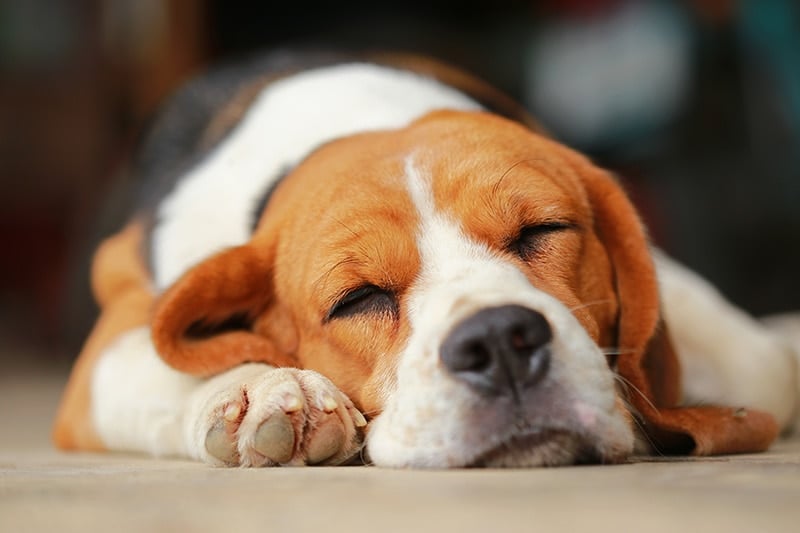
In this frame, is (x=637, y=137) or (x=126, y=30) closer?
(x=637, y=137)

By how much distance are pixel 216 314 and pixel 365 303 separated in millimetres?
375

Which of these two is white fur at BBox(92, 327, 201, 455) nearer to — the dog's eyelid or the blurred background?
the dog's eyelid

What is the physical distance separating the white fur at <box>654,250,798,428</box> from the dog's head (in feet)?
1.65

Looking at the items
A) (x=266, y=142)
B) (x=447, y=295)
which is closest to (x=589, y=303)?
(x=447, y=295)

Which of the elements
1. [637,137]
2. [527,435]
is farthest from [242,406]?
[637,137]

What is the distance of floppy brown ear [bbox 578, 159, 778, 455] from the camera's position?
A: 2153 millimetres

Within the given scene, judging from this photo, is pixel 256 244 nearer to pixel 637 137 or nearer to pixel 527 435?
pixel 527 435

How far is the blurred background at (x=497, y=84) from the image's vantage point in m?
6.62

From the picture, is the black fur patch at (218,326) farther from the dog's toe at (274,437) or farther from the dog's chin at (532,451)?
the dog's chin at (532,451)

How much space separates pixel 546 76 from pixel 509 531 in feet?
25.4

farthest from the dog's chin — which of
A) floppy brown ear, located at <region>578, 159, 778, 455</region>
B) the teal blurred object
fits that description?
the teal blurred object

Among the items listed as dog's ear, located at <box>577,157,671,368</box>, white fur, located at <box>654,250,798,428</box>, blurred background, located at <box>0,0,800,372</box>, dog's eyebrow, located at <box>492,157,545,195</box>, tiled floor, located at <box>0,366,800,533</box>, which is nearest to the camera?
tiled floor, located at <box>0,366,800,533</box>

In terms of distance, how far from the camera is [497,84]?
8805mm

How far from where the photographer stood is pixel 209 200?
3.05 metres
